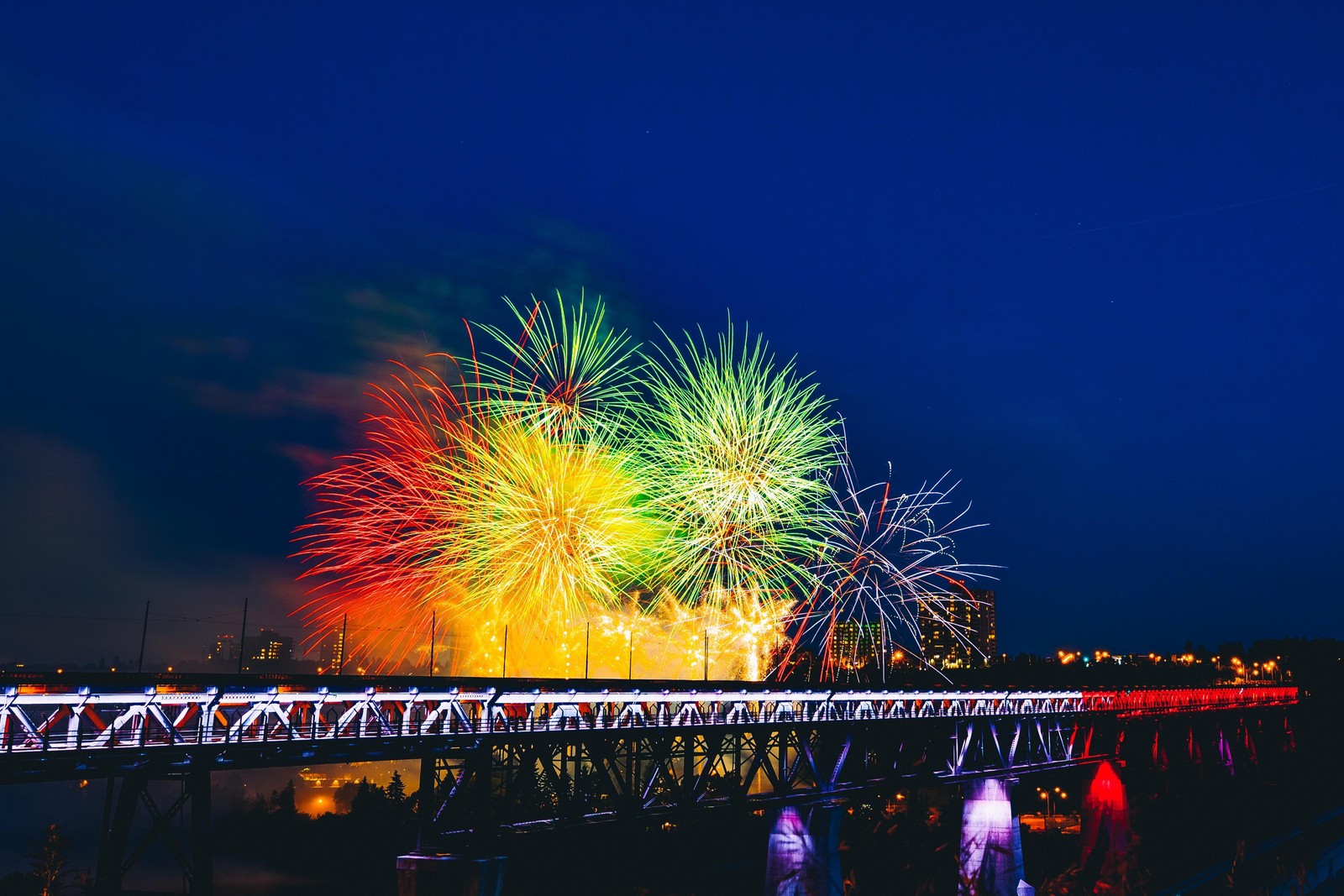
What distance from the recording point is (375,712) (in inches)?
1291

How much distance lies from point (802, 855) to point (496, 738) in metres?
18.2

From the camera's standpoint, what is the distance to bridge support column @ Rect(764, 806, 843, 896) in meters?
45.8

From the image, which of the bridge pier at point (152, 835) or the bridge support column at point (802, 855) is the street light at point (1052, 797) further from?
the bridge pier at point (152, 835)

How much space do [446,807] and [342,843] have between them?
8715 centimetres

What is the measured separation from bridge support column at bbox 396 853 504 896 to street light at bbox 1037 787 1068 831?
313ft

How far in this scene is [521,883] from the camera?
86.2 metres

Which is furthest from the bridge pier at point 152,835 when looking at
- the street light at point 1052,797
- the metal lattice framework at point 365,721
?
the street light at point 1052,797

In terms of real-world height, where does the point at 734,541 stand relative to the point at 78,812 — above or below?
above

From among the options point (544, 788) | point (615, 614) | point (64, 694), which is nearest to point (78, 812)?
point (544, 788)

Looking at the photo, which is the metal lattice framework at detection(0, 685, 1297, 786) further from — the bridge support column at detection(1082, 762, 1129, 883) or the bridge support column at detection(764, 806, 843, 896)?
the bridge support column at detection(1082, 762, 1129, 883)

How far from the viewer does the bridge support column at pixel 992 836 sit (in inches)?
2202

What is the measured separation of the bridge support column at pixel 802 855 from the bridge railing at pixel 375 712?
164 inches

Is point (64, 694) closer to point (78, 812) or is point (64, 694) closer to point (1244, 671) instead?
point (78, 812)

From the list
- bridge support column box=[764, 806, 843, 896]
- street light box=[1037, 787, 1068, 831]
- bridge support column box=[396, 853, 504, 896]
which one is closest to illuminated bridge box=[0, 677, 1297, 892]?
bridge support column box=[764, 806, 843, 896]
